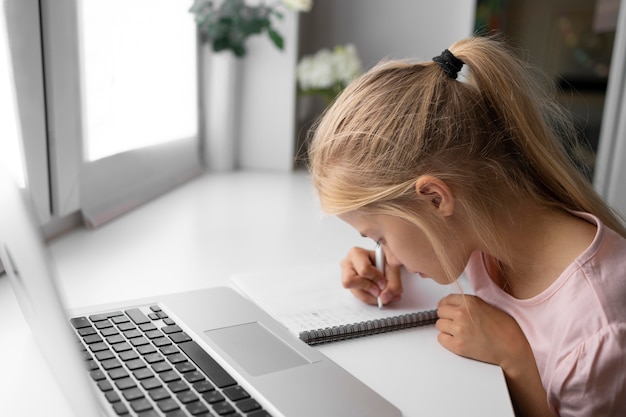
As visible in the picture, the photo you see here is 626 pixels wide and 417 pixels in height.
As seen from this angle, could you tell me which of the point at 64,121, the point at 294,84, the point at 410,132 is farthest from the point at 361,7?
the point at 410,132

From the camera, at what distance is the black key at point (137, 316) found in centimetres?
62

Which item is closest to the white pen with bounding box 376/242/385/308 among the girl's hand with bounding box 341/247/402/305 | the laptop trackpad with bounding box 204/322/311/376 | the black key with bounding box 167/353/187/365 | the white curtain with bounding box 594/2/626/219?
the girl's hand with bounding box 341/247/402/305

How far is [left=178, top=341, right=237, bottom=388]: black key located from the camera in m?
0.51

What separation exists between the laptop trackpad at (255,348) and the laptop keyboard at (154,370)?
23mm

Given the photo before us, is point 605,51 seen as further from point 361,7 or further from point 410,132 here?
point 410,132

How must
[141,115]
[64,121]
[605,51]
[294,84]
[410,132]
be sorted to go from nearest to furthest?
[410,132] → [64,121] → [141,115] → [294,84] → [605,51]

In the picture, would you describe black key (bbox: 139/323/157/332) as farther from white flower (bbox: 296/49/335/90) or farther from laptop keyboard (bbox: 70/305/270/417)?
white flower (bbox: 296/49/335/90)

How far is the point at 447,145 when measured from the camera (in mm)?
686

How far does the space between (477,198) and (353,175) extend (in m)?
A: 0.15

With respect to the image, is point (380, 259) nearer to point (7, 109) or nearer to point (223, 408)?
point (223, 408)

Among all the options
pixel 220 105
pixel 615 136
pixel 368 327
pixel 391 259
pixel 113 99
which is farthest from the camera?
pixel 615 136

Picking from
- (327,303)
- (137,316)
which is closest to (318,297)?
(327,303)

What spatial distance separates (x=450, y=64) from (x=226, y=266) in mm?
428

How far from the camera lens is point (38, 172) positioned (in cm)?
91
